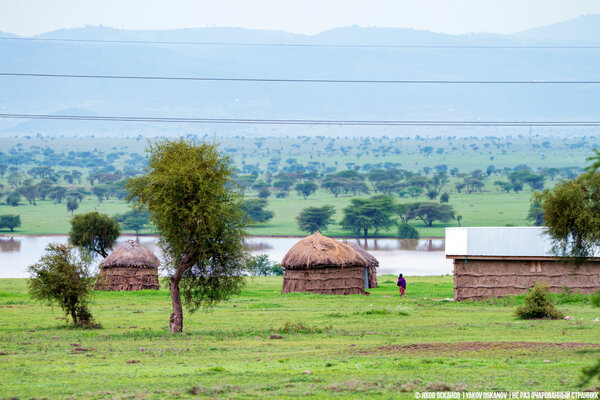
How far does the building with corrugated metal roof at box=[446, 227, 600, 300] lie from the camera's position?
31.8 m

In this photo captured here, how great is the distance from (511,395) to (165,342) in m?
9.92

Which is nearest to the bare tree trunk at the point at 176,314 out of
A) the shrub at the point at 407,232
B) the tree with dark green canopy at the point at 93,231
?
the tree with dark green canopy at the point at 93,231

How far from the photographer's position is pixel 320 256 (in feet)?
128

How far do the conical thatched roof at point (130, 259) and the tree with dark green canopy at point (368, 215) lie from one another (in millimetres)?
67536

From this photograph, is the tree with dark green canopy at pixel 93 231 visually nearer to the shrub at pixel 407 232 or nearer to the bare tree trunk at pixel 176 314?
the bare tree trunk at pixel 176 314

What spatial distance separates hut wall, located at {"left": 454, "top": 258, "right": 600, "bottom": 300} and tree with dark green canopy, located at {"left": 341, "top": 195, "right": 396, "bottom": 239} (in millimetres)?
77454

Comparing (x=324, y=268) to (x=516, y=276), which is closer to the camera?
(x=516, y=276)

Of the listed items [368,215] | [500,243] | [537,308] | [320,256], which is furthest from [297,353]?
[368,215]

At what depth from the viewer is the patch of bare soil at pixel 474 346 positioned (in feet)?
55.7

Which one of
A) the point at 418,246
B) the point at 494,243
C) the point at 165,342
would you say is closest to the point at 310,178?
the point at 418,246

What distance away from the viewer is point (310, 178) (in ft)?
593

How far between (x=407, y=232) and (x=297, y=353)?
9304 cm

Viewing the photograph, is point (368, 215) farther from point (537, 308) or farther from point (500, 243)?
point (537, 308)

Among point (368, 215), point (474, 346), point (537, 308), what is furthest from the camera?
point (368, 215)
